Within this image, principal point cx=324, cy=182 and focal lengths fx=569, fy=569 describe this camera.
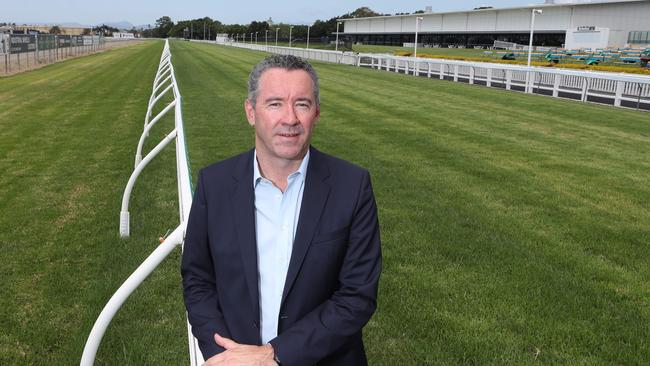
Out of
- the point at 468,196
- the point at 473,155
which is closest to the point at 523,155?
the point at 473,155

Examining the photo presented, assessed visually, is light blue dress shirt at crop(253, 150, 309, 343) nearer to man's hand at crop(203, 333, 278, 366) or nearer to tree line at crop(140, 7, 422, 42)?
man's hand at crop(203, 333, 278, 366)

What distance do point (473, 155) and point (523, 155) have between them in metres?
0.83

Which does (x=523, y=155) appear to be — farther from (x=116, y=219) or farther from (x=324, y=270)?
(x=324, y=270)

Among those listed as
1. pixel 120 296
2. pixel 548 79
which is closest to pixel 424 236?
pixel 120 296

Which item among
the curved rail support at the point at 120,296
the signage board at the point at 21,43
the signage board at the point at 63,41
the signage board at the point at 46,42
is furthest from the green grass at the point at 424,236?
the signage board at the point at 63,41

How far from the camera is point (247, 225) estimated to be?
1899 mm

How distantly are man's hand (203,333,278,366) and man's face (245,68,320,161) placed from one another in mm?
631

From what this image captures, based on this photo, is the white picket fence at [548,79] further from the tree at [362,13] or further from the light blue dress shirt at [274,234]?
the tree at [362,13]

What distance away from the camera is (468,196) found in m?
6.63

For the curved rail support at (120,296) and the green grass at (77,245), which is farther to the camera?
the green grass at (77,245)

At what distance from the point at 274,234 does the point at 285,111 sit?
42 centimetres

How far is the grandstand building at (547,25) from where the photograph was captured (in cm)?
5503

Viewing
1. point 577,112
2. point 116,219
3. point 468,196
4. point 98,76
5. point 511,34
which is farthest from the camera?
point 511,34

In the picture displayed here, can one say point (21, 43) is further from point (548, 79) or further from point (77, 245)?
point (77, 245)
